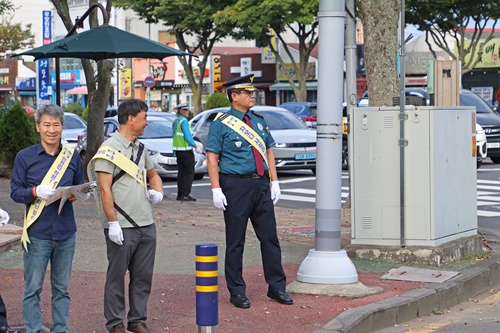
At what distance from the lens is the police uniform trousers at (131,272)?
7148 mm

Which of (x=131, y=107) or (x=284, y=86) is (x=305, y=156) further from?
(x=284, y=86)

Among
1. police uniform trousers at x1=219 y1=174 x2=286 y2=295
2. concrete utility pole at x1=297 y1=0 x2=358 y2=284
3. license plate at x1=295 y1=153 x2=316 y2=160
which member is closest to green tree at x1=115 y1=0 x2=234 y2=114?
license plate at x1=295 y1=153 x2=316 y2=160

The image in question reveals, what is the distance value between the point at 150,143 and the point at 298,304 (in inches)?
555

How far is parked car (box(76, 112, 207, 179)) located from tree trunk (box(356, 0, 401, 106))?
881cm

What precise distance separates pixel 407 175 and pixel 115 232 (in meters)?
4.20

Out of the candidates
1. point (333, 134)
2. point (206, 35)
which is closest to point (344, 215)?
point (333, 134)

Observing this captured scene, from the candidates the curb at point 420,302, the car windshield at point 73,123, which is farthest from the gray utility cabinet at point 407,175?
the car windshield at point 73,123

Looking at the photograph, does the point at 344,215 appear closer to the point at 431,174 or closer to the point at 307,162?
the point at 431,174

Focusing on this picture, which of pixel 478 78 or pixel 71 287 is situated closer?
pixel 71 287

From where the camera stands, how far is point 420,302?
29.1 feet

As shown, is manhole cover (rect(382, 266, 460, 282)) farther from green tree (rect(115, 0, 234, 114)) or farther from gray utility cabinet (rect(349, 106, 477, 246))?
green tree (rect(115, 0, 234, 114))

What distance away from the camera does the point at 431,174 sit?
1023 centimetres

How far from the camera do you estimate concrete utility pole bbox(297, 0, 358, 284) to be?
352 inches

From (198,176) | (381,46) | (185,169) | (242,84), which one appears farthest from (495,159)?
(242,84)
